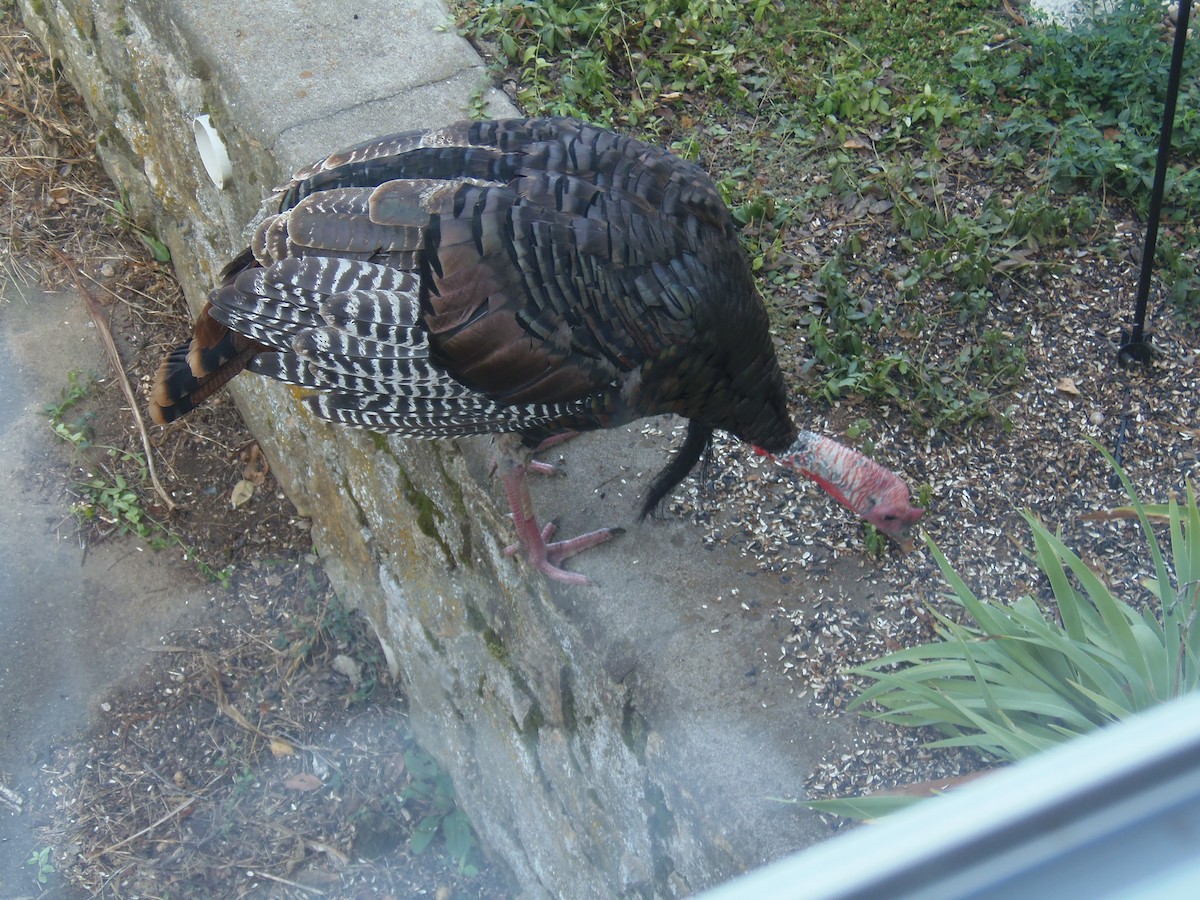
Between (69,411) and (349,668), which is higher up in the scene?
(69,411)

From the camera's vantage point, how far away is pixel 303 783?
426 centimetres

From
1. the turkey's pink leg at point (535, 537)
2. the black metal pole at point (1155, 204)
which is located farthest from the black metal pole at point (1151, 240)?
the turkey's pink leg at point (535, 537)

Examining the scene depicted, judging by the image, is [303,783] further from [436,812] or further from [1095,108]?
[1095,108]

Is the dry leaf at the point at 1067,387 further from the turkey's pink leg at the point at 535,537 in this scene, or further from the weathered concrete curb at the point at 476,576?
the turkey's pink leg at the point at 535,537

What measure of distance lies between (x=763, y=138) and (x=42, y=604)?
3.68 meters

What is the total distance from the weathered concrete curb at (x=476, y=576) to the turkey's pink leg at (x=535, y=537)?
0.06 meters

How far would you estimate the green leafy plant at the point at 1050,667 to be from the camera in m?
2.19

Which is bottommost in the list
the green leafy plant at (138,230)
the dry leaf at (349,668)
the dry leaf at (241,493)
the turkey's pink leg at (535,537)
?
the dry leaf at (349,668)

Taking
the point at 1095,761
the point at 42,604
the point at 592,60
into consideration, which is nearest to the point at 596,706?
the point at 1095,761

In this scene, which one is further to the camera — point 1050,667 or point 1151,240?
point 1151,240

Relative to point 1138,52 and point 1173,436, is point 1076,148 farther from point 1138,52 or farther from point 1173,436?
point 1173,436

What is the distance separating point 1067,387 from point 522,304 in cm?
182

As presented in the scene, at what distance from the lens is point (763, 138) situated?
4074mm

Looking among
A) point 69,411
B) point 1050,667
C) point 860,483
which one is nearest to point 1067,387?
point 860,483
